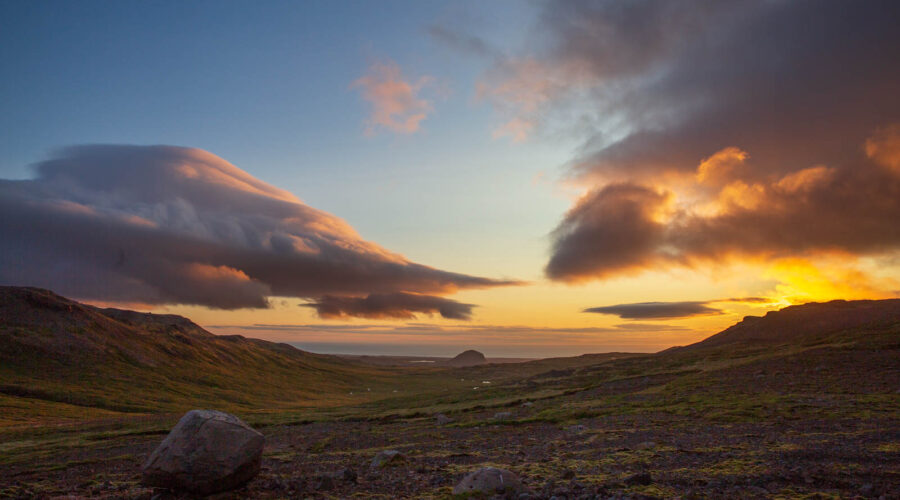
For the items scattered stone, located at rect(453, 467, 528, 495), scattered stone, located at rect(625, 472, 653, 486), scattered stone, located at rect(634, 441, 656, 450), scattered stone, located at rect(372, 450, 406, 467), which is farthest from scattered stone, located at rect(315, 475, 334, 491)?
scattered stone, located at rect(634, 441, 656, 450)

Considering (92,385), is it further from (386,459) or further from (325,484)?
(325,484)

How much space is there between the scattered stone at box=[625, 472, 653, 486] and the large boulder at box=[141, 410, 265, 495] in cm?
1589

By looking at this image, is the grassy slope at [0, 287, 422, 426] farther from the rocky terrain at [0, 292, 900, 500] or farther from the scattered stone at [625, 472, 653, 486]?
the scattered stone at [625, 472, 653, 486]

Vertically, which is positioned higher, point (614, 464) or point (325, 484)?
point (614, 464)

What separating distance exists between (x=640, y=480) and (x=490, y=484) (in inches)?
232

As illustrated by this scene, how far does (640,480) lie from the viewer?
17828 millimetres

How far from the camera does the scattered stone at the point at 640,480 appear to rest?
1770cm

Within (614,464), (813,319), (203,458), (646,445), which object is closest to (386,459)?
(203,458)

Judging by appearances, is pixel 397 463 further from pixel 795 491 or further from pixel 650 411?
pixel 650 411

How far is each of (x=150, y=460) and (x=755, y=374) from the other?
73252mm

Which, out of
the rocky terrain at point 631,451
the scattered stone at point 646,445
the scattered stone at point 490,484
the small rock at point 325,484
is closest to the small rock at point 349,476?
Result: the rocky terrain at point 631,451

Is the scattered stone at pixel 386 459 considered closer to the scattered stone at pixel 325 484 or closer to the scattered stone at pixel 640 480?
the scattered stone at pixel 325 484

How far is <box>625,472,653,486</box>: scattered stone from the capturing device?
17.7 meters

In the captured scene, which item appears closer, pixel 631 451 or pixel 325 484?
pixel 325 484
